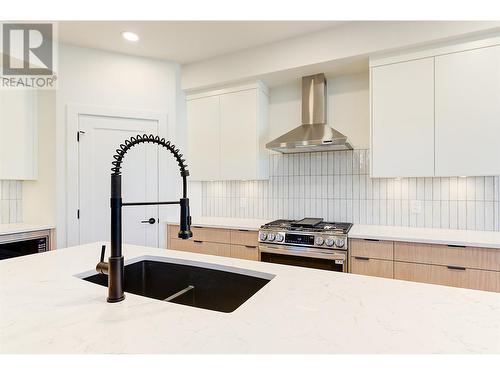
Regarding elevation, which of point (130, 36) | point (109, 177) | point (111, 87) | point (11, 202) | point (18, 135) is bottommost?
point (11, 202)

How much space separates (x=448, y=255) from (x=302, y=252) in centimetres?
109

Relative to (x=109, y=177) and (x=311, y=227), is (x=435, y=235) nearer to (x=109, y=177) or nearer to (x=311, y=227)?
(x=311, y=227)

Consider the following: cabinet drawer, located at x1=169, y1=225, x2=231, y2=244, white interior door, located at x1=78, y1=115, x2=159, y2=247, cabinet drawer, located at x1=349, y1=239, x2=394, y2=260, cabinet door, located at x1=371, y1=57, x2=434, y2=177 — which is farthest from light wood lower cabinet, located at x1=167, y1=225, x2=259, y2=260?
cabinet door, located at x1=371, y1=57, x2=434, y2=177

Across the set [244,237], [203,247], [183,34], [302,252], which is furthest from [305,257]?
[183,34]

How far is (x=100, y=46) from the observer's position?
2.90 m

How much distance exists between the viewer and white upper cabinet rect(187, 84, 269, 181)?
Answer: 3133mm

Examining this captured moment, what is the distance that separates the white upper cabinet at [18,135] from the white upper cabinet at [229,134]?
1610mm

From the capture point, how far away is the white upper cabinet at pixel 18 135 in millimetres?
2746

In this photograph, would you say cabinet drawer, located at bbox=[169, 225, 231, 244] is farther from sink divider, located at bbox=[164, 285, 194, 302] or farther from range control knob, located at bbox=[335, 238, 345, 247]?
sink divider, located at bbox=[164, 285, 194, 302]

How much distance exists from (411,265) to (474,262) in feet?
1.29

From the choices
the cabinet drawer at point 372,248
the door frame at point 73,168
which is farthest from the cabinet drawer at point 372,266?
the door frame at point 73,168

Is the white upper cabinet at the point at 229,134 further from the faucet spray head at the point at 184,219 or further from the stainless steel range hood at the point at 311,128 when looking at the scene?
the faucet spray head at the point at 184,219

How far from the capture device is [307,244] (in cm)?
250

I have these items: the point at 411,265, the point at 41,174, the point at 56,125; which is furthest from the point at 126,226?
the point at 411,265
